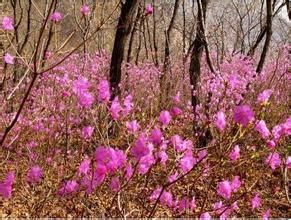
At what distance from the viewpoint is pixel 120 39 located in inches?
270

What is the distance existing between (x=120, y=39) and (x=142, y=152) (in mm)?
5256

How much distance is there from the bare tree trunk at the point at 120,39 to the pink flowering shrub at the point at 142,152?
435 millimetres

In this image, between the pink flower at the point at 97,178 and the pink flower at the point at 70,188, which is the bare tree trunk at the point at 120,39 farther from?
the pink flower at the point at 97,178

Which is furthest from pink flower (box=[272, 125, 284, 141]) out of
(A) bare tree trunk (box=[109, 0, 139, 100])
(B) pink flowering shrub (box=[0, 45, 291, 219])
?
(A) bare tree trunk (box=[109, 0, 139, 100])

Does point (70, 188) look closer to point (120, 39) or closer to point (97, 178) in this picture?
point (97, 178)

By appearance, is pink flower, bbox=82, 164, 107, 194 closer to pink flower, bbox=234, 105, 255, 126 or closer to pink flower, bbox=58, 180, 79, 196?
pink flower, bbox=58, 180, 79, 196

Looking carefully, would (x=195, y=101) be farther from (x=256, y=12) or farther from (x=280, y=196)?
(x=256, y=12)

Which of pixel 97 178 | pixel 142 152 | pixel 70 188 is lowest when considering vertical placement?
pixel 70 188

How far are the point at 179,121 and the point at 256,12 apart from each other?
22.1 metres

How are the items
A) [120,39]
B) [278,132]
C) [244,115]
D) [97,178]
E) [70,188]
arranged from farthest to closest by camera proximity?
[120,39] → [70,188] → [278,132] → [97,178] → [244,115]

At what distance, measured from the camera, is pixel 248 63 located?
1086 cm

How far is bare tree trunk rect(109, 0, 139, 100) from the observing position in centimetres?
673

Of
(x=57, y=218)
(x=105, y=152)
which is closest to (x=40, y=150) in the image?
(x=57, y=218)

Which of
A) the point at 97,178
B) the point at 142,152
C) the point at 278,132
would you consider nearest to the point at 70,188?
the point at 97,178
